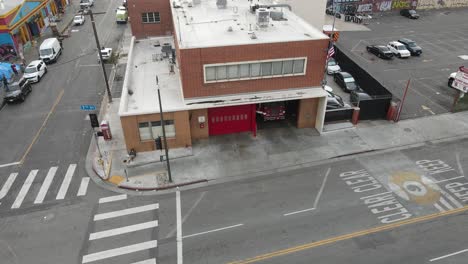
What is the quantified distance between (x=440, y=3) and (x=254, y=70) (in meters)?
60.9

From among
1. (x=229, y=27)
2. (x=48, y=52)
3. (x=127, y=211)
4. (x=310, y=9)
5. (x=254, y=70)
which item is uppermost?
(x=229, y=27)

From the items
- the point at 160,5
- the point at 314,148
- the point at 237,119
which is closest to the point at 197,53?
the point at 237,119

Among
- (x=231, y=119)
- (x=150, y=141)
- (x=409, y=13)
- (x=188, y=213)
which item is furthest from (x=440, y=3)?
(x=188, y=213)

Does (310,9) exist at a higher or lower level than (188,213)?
higher


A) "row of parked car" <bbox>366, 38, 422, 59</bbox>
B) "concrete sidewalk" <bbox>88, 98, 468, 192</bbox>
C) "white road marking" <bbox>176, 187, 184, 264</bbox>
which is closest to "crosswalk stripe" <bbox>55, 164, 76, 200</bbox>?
"concrete sidewalk" <bbox>88, 98, 468, 192</bbox>

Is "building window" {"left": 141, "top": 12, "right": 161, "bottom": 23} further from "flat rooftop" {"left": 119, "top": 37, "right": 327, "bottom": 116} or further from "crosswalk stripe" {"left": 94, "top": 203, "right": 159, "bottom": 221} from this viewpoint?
"crosswalk stripe" {"left": 94, "top": 203, "right": 159, "bottom": 221}

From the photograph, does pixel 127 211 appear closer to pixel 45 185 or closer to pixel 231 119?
pixel 45 185

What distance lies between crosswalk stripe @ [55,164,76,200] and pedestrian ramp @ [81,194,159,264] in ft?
9.15

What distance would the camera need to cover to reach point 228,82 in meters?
25.0

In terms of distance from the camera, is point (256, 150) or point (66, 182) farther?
point (256, 150)

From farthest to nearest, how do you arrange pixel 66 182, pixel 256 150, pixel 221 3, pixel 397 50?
pixel 397 50, pixel 221 3, pixel 256 150, pixel 66 182

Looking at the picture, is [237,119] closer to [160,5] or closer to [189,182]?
[189,182]

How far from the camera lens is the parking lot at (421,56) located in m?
33.3

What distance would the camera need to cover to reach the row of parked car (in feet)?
139
